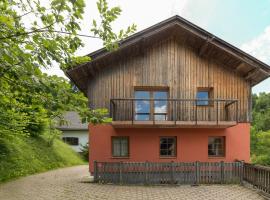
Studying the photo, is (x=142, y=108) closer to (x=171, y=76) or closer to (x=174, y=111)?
(x=174, y=111)

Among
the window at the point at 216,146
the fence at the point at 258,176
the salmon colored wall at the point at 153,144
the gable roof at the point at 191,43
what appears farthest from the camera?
the window at the point at 216,146

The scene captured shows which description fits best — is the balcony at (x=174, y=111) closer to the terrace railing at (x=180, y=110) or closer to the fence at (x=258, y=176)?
the terrace railing at (x=180, y=110)

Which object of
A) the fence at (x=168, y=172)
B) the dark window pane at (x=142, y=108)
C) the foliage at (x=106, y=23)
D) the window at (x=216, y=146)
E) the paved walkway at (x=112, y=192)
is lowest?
the paved walkway at (x=112, y=192)

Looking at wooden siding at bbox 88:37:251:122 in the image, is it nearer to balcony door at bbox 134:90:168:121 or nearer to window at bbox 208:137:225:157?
balcony door at bbox 134:90:168:121

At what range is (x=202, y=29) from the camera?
14.7 m

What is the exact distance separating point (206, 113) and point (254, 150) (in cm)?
2324

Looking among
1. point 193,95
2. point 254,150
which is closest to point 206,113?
point 193,95

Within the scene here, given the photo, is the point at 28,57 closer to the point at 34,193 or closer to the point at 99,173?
the point at 34,193

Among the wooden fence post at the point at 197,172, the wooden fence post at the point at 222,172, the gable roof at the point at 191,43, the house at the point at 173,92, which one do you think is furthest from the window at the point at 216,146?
the gable roof at the point at 191,43

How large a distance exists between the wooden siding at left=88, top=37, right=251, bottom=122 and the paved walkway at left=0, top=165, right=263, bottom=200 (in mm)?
4229

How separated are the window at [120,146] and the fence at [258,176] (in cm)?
609

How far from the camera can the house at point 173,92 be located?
14.7m

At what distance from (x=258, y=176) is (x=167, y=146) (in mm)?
4791

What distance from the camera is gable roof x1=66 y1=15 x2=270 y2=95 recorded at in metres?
14.4
